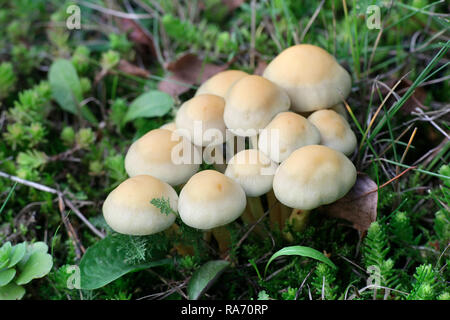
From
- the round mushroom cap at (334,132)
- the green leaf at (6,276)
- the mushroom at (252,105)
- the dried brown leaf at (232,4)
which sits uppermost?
the dried brown leaf at (232,4)

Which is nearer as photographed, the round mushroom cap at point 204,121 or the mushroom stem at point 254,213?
the round mushroom cap at point 204,121

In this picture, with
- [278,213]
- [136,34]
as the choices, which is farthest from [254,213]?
[136,34]

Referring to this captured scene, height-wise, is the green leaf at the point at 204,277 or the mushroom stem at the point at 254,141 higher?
the mushroom stem at the point at 254,141

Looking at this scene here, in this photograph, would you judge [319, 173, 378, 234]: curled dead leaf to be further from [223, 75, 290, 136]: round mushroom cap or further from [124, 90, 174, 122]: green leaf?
[124, 90, 174, 122]: green leaf

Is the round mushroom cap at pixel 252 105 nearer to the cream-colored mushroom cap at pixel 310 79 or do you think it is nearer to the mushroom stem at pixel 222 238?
the cream-colored mushroom cap at pixel 310 79

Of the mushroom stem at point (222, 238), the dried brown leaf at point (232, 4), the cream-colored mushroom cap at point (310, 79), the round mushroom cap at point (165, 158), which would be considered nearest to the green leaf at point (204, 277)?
the mushroom stem at point (222, 238)

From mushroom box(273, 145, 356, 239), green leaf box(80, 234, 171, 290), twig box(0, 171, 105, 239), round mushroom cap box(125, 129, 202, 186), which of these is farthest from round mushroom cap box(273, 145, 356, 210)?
twig box(0, 171, 105, 239)
